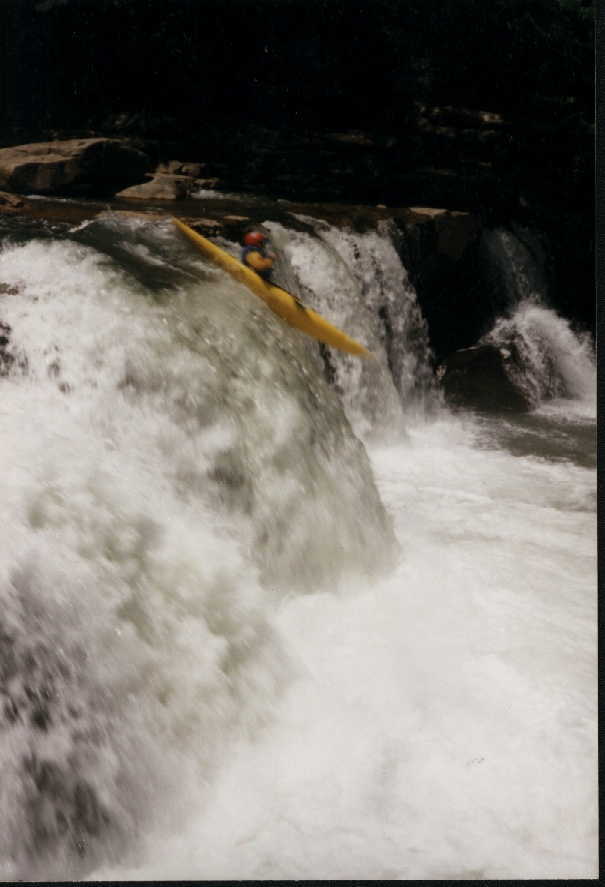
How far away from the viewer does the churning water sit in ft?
4.74

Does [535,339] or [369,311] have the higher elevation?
[369,311]

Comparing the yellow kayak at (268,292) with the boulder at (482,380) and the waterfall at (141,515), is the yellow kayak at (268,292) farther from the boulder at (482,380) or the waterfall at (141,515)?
the boulder at (482,380)

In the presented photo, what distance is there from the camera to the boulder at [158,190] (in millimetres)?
4621

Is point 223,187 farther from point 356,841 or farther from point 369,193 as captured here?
point 356,841

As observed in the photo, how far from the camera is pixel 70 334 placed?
7.94 ft

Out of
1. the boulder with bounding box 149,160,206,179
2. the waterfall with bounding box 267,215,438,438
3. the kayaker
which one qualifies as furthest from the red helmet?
the boulder with bounding box 149,160,206,179

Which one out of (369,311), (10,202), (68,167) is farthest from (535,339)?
(10,202)

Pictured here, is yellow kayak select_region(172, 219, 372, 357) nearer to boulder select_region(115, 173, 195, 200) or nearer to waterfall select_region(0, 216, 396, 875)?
waterfall select_region(0, 216, 396, 875)

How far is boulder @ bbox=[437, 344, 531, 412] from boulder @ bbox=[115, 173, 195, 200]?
75.6 inches

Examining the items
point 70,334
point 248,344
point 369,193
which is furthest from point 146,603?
point 369,193

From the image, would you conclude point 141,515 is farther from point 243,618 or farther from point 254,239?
point 254,239

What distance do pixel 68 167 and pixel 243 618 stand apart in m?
3.46

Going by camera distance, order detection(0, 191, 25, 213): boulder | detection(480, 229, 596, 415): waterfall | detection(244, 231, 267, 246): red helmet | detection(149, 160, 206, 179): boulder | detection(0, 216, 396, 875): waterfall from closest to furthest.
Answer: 1. detection(0, 216, 396, 875): waterfall
2. detection(244, 231, 267, 246): red helmet
3. detection(0, 191, 25, 213): boulder
4. detection(480, 229, 596, 415): waterfall
5. detection(149, 160, 206, 179): boulder

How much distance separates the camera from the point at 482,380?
484 centimetres
